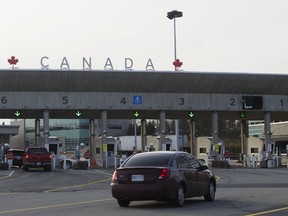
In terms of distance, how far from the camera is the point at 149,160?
15.5 meters

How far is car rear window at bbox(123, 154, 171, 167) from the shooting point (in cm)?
1530

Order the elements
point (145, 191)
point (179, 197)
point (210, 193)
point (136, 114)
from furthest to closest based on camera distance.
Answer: point (136, 114) → point (210, 193) → point (179, 197) → point (145, 191)

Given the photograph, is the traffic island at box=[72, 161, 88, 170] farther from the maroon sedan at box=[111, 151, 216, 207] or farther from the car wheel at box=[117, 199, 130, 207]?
the car wheel at box=[117, 199, 130, 207]

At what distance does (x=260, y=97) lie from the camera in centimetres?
5175

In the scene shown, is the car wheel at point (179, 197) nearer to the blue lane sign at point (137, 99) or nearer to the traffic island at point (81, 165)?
the traffic island at point (81, 165)

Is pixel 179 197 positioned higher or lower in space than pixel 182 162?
lower

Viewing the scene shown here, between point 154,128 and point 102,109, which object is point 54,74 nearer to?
point 102,109

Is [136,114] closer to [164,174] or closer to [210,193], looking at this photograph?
[210,193]

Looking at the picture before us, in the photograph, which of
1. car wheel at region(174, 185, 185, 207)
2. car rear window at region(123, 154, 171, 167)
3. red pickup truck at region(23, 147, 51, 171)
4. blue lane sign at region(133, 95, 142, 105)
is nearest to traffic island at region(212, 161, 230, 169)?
blue lane sign at region(133, 95, 142, 105)

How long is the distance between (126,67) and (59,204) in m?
31.7

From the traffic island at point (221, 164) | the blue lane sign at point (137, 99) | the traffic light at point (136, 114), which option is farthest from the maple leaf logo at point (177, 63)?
the traffic island at point (221, 164)

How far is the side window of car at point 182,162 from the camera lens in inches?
617

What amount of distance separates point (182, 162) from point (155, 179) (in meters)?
1.38

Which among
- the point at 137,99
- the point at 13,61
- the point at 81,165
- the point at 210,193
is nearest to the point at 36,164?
the point at 81,165
